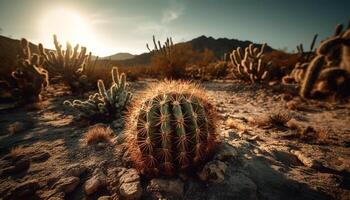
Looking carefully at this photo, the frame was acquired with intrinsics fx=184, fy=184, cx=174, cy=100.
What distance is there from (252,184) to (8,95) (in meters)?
8.82

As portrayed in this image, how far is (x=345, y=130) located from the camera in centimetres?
381

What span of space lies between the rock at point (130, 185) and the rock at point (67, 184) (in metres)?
0.56

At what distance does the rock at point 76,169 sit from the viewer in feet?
7.94

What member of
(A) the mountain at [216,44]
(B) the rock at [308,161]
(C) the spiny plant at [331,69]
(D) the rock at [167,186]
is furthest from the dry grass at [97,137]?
(A) the mountain at [216,44]

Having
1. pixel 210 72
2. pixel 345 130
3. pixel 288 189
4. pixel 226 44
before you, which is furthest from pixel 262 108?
pixel 226 44

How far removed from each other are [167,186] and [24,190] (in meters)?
A: 1.66

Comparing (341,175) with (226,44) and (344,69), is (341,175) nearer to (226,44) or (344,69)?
(344,69)

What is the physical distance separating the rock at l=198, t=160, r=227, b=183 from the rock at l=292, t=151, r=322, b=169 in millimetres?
1175

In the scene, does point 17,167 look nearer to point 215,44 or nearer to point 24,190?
point 24,190

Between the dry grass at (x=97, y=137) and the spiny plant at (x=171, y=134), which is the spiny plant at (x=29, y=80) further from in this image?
the spiny plant at (x=171, y=134)

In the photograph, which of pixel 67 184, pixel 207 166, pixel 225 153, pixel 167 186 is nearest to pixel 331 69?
pixel 225 153

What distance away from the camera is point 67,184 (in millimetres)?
2207

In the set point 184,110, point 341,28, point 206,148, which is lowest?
point 206,148

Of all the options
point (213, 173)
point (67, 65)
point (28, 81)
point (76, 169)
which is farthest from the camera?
point (67, 65)
